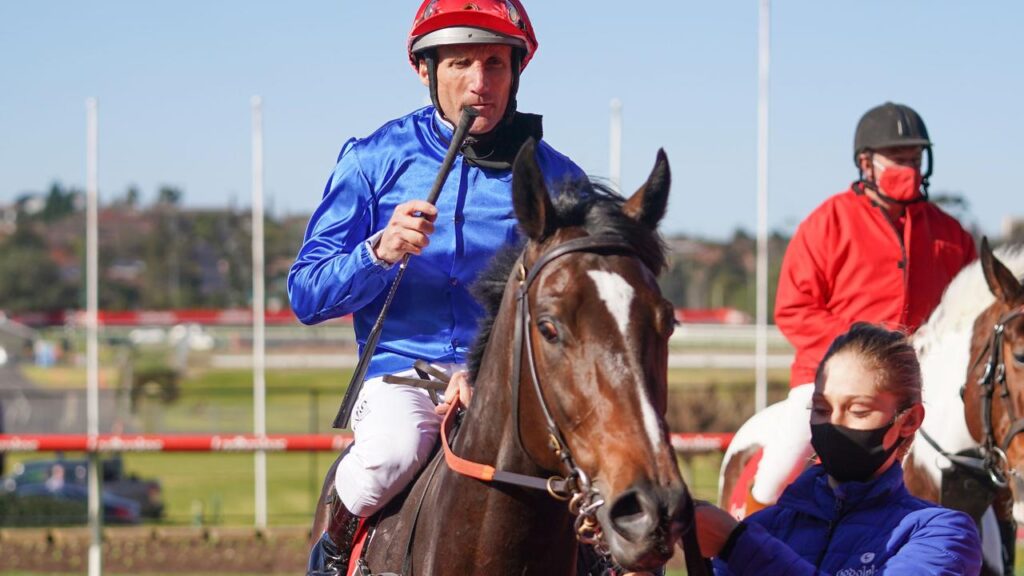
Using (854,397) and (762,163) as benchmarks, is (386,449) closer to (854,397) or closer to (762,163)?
(854,397)

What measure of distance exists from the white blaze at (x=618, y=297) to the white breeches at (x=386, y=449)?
870mm

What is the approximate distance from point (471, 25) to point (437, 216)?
54cm

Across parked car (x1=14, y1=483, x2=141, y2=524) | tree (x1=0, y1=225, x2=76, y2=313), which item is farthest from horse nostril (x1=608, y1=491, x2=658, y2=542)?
tree (x1=0, y1=225, x2=76, y2=313)

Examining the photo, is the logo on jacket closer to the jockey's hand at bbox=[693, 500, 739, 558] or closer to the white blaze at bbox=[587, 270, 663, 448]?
the jockey's hand at bbox=[693, 500, 739, 558]

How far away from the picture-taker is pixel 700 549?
8.55 feet

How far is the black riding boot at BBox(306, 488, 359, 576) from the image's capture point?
3.32m

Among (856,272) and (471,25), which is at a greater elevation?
(471,25)

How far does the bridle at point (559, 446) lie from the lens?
8.12 ft

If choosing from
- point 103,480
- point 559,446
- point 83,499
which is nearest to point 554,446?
point 559,446

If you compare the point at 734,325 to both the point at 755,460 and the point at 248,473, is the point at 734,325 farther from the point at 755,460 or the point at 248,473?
the point at 755,460

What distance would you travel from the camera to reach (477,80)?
3377 millimetres

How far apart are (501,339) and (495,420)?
0.19m

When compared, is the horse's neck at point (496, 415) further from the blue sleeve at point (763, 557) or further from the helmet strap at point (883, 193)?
the helmet strap at point (883, 193)

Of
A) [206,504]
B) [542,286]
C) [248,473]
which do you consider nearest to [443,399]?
[542,286]
